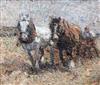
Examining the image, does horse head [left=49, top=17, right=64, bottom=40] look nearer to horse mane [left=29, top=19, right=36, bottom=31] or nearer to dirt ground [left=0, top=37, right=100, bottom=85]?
horse mane [left=29, top=19, right=36, bottom=31]

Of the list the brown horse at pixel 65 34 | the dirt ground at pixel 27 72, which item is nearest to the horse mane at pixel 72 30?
the brown horse at pixel 65 34

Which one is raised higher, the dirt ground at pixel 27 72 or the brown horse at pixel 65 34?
the brown horse at pixel 65 34

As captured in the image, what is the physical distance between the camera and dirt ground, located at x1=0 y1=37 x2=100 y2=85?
8.82 metres

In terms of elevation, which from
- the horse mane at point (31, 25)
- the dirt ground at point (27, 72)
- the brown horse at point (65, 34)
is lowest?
the dirt ground at point (27, 72)

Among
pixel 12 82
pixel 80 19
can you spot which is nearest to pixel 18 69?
pixel 12 82

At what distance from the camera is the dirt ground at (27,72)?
8.82 m

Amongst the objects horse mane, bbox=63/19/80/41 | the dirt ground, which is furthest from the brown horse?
the dirt ground

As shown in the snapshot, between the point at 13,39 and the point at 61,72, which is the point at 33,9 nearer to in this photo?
the point at 13,39

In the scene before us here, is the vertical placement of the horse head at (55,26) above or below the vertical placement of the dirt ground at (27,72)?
above

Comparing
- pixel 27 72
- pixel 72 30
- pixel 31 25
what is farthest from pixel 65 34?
pixel 27 72

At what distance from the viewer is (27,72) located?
8.88 metres

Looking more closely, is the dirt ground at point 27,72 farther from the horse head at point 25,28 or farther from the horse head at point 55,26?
the horse head at point 55,26

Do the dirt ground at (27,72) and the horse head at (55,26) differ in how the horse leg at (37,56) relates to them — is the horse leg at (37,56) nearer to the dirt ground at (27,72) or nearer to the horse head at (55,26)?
the dirt ground at (27,72)

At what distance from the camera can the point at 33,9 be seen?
886cm
